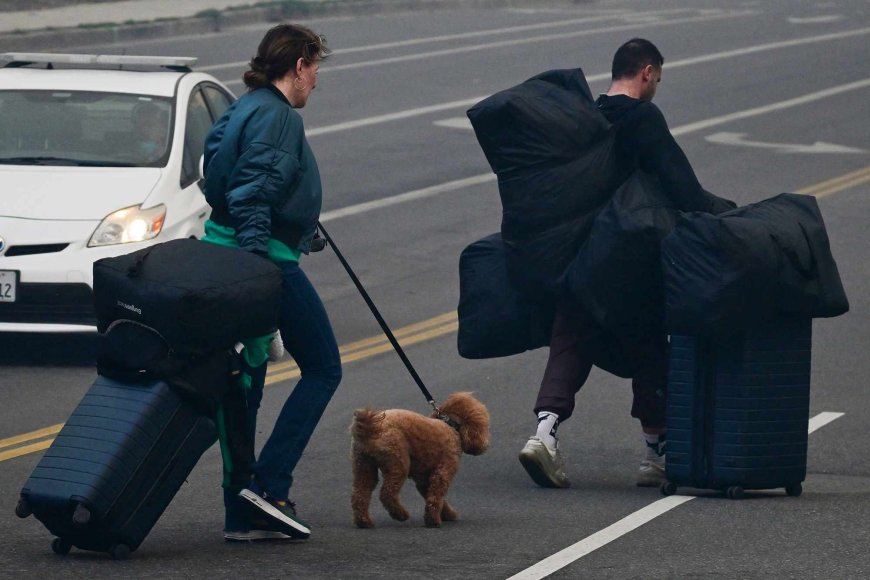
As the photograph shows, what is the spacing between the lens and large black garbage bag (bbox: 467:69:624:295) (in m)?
7.78

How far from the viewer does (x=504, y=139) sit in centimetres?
784

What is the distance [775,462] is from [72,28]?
66.2 ft

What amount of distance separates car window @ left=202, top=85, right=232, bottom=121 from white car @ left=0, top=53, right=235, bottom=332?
1 cm

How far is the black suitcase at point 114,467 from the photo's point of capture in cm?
597

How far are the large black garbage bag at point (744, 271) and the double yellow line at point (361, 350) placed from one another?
3263 mm

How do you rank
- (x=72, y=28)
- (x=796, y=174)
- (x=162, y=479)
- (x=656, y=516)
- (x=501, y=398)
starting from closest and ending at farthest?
(x=162, y=479) → (x=656, y=516) → (x=501, y=398) → (x=796, y=174) → (x=72, y=28)

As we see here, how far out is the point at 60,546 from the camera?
246 inches

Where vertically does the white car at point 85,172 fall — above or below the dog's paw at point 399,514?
above

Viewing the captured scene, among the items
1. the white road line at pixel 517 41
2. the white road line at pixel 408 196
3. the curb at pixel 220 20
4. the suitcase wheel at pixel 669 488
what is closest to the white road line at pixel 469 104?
the white road line at pixel 408 196

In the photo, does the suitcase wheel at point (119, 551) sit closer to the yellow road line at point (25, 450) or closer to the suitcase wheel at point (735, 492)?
the yellow road line at point (25, 450)

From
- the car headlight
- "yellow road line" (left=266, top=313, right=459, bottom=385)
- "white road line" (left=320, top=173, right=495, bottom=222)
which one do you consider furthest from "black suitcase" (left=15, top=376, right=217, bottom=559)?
"white road line" (left=320, top=173, right=495, bottom=222)

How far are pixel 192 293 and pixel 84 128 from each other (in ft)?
19.1

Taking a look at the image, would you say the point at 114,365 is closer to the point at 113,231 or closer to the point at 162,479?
the point at 162,479

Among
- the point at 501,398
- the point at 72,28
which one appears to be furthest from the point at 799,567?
the point at 72,28
